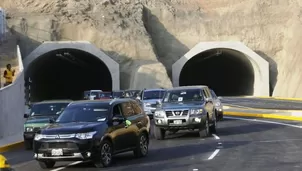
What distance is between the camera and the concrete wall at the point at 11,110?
24828 millimetres

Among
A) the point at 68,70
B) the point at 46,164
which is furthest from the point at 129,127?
the point at 68,70

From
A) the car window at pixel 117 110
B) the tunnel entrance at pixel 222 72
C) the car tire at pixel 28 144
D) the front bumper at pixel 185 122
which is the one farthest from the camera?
the tunnel entrance at pixel 222 72

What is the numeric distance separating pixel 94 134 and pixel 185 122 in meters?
8.39

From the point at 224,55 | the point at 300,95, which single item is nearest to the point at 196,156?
the point at 300,95

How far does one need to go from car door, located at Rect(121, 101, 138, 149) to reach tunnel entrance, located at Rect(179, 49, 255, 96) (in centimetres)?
5043

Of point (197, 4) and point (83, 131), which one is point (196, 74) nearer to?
point (197, 4)

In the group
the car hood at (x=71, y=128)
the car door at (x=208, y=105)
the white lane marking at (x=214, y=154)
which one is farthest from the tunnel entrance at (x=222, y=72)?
the car hood at (x=71, y=128)

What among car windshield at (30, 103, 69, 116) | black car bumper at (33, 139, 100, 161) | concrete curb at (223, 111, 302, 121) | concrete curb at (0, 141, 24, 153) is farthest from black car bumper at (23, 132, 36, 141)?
concrete curb at (223, 111, 302, 121)

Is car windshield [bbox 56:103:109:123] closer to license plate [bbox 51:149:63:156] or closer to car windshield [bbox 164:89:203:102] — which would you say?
license plate [bbox 51:149:63:156]

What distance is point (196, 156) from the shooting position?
1684 centimetres

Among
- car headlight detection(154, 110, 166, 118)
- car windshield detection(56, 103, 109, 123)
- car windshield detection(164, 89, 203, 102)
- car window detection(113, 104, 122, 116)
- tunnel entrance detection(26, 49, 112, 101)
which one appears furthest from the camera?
tunnel entrance detection(26, 49, 112, 101)

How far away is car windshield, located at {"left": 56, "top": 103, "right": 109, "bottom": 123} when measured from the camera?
15.8 metres

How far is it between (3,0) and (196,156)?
6177 centimetres

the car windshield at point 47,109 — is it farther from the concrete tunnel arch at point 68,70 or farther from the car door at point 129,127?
the concrete tunnel arch at point 68,70
